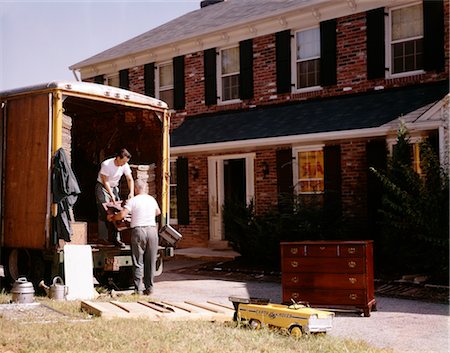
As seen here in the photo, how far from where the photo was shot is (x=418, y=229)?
1218cm

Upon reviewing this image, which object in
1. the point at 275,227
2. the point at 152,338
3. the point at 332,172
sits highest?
the point at 332,172

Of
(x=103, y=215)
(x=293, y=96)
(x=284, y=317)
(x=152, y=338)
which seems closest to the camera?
(x=152, y=338)

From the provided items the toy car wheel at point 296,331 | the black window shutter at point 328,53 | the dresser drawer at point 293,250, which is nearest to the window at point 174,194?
the black window shutter at point 328,53

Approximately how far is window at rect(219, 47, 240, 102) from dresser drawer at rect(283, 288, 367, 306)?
10429 mm

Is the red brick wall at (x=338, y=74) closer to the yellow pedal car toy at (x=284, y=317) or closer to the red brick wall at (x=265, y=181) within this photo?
the red brick wall at (x=265, y=181)

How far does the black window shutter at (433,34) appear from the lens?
49.0 feet

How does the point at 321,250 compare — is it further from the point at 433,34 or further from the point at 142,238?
the point at 433,34

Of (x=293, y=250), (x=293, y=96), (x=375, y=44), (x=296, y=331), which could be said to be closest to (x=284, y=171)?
(x=293, y=96)

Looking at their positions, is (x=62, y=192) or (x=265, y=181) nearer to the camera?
(x=62, y=192)

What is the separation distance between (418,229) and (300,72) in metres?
6.88

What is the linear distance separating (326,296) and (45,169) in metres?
4.82

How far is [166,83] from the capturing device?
842 inches

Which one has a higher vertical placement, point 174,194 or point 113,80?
point 113,80

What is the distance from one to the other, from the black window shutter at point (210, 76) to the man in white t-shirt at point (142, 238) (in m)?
9.06
